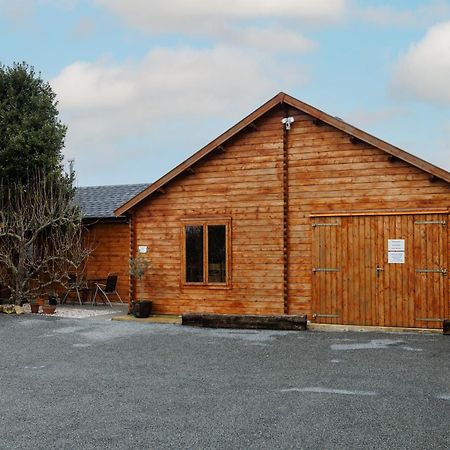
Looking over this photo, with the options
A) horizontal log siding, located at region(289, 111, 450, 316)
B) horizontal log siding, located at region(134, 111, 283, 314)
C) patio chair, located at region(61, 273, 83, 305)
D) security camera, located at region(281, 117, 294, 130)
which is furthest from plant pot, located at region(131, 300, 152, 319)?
security camera, located at region(281, 117, 294, 130)

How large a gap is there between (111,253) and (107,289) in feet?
5.69

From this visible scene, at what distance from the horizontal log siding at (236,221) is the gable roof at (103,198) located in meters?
4.19

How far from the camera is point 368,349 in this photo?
1015 cm

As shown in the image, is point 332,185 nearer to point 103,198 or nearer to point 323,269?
point 323,269

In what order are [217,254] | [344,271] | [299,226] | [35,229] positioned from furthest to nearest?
[35,229] < [217,254] < [299,226] < [344,271]

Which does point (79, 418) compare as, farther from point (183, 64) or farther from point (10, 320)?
point (183, 64)

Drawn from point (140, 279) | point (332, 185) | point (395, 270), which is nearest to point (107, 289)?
point (140, 279)

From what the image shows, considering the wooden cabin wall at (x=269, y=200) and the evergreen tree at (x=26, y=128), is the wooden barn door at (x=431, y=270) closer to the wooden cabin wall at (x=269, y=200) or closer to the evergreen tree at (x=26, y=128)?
the wooden cabin wall at (x=269, y=200)

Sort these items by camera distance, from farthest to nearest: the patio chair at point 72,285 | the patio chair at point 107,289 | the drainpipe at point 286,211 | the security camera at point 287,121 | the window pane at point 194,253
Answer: the patio chair at point 72,285 → the patio chair at point 107,289 → the window pane at point 194,253 → the security camera at point 287,121 → the drainpipe at point 286,211

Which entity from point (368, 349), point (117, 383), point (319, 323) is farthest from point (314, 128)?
point (117, 383)

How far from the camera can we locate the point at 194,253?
1442cm

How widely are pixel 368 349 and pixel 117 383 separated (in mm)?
4427

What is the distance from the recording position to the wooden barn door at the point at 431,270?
40.3ft

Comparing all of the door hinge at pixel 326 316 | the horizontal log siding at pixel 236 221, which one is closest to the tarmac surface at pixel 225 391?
the door hinge at pixel 326 316
